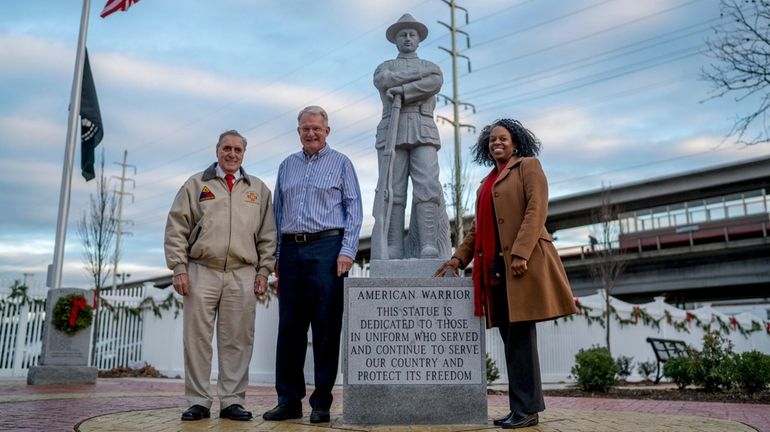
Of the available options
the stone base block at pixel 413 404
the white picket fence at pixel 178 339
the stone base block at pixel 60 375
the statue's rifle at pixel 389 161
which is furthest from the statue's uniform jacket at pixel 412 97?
the stone base block at pixel 60 375

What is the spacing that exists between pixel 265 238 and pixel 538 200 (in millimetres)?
2216

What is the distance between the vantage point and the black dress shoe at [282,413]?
16.5 feet

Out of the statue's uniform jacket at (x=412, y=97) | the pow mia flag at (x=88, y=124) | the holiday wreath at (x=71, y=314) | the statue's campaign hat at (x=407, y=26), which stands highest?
the pow mia flag at (x=88, y=124)

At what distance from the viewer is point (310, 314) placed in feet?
17.2

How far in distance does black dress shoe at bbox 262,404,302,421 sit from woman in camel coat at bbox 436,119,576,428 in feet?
5.15

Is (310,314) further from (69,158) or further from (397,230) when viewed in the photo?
(69,158)

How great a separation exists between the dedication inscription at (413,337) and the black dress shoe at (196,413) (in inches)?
45.6

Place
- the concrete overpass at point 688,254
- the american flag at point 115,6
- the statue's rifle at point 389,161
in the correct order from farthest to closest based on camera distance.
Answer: the concrete overpass at point 688,254
the american flag at point 115,6
the statue's rifle at point 389,161

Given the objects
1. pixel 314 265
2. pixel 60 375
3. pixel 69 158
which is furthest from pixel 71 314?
pixel 314 265

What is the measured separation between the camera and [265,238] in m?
5.40

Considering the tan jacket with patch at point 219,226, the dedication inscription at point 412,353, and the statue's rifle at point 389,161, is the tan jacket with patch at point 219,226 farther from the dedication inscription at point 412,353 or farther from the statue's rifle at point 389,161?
the statue's rifle at point 389,161

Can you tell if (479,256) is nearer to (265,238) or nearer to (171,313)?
(265,238)

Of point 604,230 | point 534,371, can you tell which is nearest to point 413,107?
point 534,371

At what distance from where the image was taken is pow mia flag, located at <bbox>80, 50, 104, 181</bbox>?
14.0 meters
